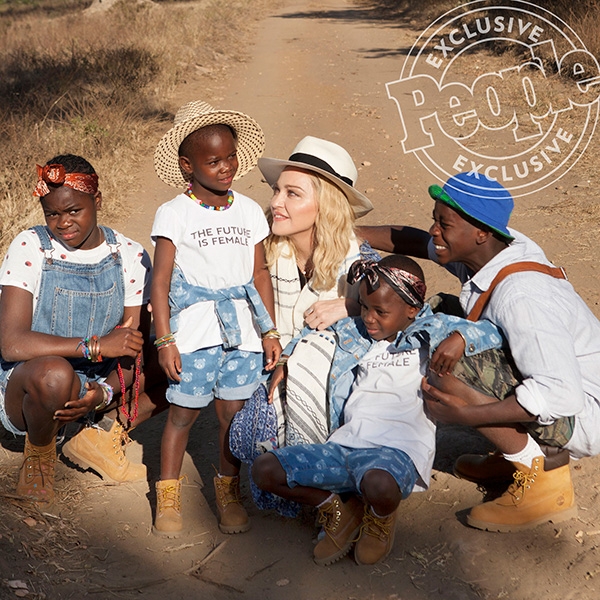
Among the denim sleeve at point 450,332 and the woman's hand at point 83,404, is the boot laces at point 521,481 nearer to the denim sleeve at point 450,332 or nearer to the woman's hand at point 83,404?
the denim sleeve at point 450,332

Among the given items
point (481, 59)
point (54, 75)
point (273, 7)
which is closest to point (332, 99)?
point (481, 59)

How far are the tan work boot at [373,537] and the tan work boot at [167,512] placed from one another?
0.80 m

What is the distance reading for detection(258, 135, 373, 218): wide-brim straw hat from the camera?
3266 mm

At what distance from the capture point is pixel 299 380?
297 cm

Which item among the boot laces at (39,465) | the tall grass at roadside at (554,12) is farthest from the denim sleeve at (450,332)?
the tall grass at roadside at (554,12)

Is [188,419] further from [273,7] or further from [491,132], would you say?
[273,7]

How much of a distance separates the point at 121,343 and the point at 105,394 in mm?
361

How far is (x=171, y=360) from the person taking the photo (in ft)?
9.54

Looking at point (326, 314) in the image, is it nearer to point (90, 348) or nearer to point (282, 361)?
point (282, 361)

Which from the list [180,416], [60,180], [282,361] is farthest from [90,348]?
[282,361]

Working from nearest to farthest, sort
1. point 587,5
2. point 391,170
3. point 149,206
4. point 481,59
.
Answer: point 149,206 < point 391,170 < point 587,5 < point 481,59

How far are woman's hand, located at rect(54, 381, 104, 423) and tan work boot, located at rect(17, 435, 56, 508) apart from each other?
170mm

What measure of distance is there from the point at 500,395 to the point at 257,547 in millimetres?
1198

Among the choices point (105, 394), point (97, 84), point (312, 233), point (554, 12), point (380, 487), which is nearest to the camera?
point (380, 487)
